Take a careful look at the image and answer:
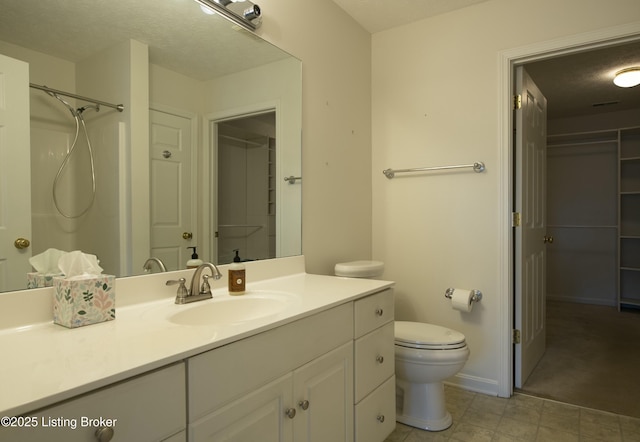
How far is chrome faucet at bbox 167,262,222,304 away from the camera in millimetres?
1290

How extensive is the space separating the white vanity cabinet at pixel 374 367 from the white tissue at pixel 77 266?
2.94 ft

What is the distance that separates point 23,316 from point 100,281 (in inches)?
8.1

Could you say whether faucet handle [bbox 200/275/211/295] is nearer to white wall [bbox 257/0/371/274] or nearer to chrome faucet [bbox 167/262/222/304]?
chrome faucet [bbox 167/262/222/304]

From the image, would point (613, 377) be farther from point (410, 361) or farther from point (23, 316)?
point (23, 316)

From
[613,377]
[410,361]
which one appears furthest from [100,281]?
[613,377]

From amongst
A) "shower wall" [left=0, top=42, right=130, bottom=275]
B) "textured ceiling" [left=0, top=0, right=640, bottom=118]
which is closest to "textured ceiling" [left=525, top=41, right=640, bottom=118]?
"textured ceiling" [left=0, top=0, right=640, bottom=118]

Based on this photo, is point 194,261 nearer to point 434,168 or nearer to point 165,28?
point 165,28

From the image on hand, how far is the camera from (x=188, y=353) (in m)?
0.80

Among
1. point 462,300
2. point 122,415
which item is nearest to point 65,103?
point 122,415

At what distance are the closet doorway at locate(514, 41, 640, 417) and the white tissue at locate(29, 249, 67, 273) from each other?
3256 mm

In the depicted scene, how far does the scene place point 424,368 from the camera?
1838 mm

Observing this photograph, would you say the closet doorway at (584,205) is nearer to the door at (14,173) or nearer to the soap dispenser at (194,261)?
the soap dispenser at (194,261)

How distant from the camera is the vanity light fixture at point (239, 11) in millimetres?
1545

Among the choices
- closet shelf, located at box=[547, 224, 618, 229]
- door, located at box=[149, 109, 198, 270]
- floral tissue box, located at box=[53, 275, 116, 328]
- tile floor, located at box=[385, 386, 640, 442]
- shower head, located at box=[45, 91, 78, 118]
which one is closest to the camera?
floral tissue box, located at box=[53, 275, 116, 328]
